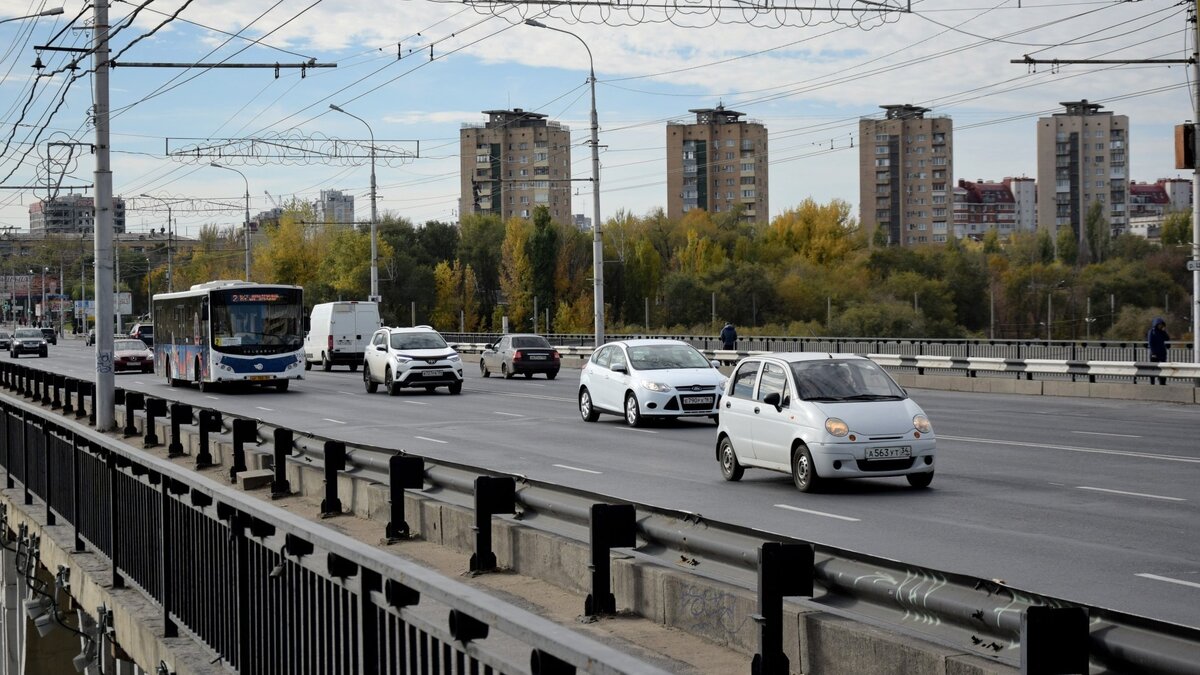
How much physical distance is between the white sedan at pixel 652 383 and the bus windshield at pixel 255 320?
16771 mm

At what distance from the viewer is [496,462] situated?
2058cm

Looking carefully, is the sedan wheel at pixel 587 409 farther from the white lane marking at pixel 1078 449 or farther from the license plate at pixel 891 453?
the license plate at pixel 891 453

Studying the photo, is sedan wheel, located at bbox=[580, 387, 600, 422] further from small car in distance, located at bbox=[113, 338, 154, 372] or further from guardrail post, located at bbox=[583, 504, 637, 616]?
small car in distance, located at bbox=[113, 338, 154, 372]

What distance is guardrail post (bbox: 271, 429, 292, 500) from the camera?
14742 mm

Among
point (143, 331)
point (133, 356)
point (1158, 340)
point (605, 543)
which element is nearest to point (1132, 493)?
point (605, 543)

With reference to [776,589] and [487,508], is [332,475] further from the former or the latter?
[776,589]

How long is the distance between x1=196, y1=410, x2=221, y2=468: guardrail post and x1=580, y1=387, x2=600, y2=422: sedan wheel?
462 inches

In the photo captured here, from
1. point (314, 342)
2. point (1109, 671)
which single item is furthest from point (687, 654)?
point (314, 342)

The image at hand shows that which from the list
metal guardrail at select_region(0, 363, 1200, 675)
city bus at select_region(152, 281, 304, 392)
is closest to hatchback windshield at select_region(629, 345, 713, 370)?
metal guardrail at select_region(0, 363, 1200, 675)

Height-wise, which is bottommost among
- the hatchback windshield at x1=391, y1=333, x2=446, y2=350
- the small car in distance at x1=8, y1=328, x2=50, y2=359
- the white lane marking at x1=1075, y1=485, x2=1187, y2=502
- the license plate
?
the small car in distance at x1=8, y1=328, x2=50, y2=359

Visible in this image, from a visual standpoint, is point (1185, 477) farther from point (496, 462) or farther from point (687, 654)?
point (687, 654)

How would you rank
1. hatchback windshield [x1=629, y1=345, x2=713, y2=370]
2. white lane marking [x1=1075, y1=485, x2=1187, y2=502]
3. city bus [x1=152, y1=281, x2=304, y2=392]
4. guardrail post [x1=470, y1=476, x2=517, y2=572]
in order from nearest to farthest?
guardrail post [x1=470, y1=476, x2=517, y2=572], white lane marking [x1=1075, y1=485, x2=1187, y2=502], hatchback windshield [x1=629, y1=345, x2=713, y2=370], city bus [x1=152, y1=281, x2=304, y2=392]

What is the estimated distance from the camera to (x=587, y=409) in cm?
2895

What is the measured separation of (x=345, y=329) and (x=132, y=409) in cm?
3564
